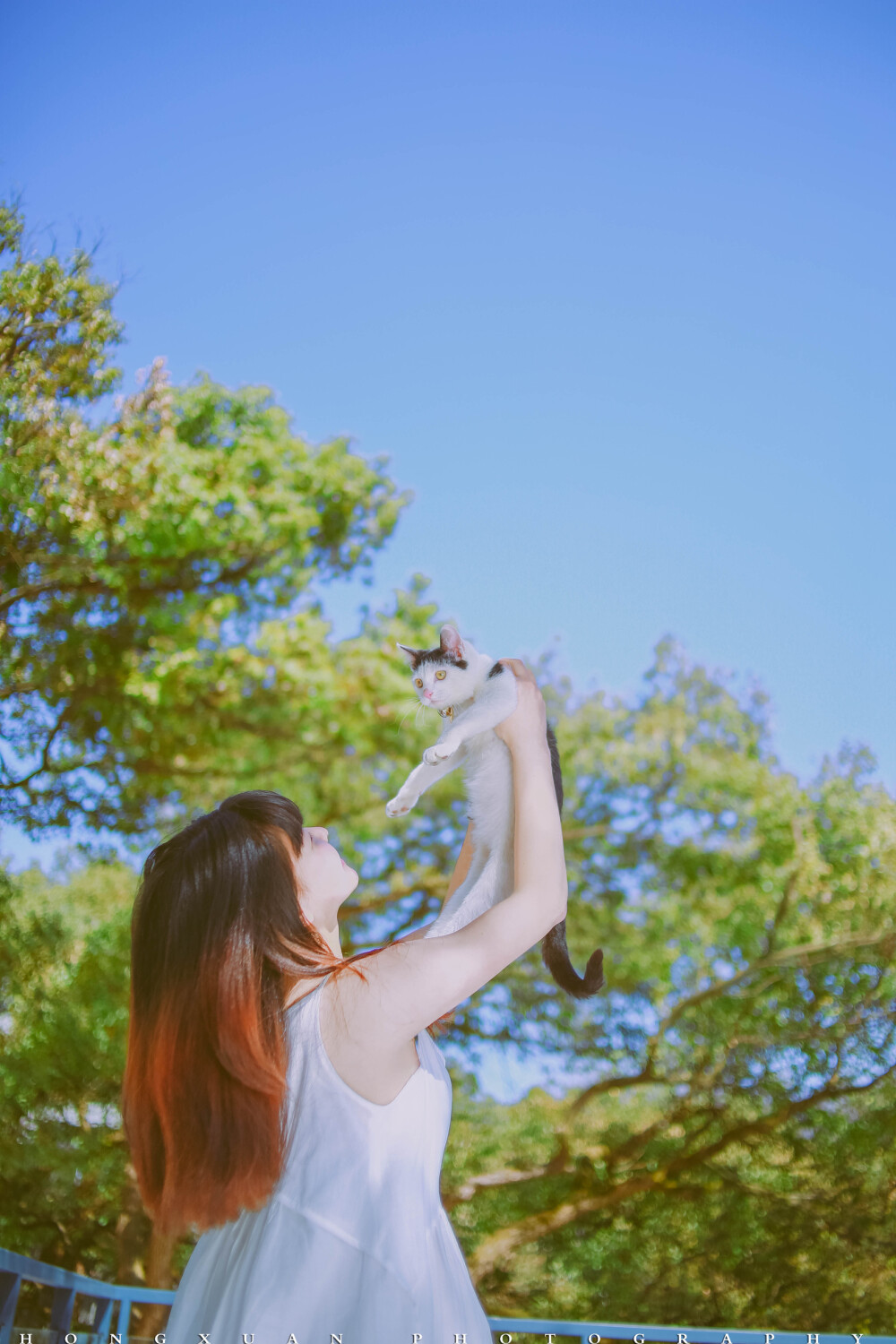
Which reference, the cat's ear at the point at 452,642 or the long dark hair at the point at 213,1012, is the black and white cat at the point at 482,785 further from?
the long dark hair at the point at 213,1012

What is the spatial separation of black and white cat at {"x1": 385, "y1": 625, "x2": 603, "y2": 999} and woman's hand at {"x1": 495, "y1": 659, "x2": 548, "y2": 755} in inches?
0.8

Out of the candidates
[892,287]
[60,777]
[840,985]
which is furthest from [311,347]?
[840,985]

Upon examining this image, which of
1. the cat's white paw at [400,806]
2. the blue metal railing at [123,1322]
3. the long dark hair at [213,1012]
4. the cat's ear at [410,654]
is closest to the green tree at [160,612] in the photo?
the blue metal railing at [123,1322]

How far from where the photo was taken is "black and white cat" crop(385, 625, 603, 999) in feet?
2.75

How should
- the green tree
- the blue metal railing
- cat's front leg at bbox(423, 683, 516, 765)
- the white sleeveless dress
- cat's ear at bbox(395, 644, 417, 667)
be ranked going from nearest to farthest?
the white sleeveless dress, cat's front leg at bbox(423, 683, 516, 765), cat's ear at bbox(395, 644, 417, 667), the blue metal railing, the green tree

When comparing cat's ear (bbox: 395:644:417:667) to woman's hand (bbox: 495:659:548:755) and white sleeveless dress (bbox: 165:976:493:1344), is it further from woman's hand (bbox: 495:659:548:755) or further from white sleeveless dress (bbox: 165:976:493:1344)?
white sleeveless dress (bbox: 165:976:493:1344)

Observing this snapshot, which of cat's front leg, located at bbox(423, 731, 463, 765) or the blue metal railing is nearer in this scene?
cat's front leg, located at bbox(423, 731, 463, 765)

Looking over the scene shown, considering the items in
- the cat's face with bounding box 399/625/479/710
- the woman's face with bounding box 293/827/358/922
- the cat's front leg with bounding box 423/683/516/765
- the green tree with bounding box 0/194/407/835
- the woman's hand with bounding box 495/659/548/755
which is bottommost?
the woman's face with bounding box 293/827/358/922

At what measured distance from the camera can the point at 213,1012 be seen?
2.24 ft

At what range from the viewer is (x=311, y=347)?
391 cm

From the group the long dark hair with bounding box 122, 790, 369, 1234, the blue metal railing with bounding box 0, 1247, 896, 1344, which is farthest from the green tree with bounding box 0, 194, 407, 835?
the long dark hair with bounding box 122, 790, 369, 1234

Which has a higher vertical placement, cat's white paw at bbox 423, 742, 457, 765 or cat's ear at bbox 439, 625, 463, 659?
cat's ear at bbox 439, 625, 463, 659

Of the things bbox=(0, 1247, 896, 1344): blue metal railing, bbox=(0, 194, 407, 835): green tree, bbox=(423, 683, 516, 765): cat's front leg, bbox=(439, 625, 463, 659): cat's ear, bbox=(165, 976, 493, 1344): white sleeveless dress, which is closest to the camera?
bbox=(165, 976, 493, 1344): white sleeveless dress

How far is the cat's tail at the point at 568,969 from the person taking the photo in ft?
3.02
